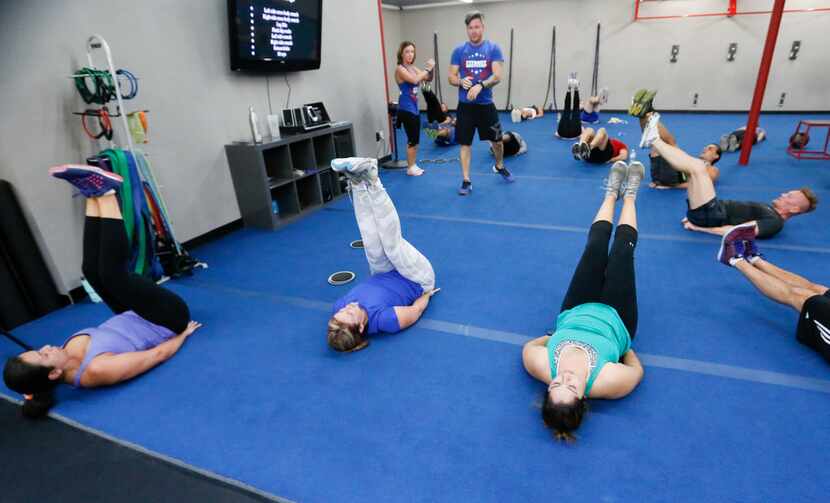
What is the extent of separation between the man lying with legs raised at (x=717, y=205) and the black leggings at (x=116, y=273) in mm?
3417

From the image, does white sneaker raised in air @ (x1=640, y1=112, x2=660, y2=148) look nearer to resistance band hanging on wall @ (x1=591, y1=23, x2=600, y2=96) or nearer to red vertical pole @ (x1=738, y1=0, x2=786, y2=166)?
red vertical pole @ (x1=738, y1=0, x2=786, y2=166)

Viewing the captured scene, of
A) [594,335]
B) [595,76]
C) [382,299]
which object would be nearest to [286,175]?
[382,299]

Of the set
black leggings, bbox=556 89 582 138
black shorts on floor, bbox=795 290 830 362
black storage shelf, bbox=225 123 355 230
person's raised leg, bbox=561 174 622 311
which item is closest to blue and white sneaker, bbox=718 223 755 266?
black shorts on floor, bbox=795 290 830 362

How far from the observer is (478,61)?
435 centimetres

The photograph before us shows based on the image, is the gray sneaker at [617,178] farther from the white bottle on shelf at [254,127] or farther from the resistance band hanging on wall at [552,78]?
the resistance band hanging on wall at [552,78]

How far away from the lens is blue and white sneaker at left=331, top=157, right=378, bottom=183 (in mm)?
2195

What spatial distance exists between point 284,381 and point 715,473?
176 centimetres

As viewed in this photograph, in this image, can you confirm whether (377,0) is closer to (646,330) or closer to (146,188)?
(146,188)

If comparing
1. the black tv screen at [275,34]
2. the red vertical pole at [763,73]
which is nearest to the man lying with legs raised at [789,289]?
the red vertical pole at [763,73]

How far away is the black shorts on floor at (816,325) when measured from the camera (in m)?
1.91

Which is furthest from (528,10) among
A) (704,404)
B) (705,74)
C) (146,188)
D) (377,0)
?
(704,404)

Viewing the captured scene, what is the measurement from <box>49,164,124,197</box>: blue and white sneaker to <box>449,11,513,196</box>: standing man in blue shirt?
10.5 ft

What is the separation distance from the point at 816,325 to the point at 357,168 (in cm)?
221

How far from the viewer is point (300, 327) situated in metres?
2.52
